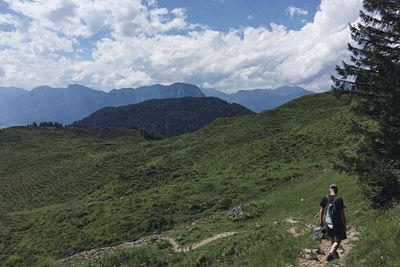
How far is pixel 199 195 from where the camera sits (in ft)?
148

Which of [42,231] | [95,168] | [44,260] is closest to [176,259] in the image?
[44,260]

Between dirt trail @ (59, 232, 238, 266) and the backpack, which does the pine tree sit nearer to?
the backpack

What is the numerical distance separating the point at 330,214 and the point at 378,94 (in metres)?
6.96

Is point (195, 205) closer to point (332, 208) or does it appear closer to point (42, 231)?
point (42, 231)

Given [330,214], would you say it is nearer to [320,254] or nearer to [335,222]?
[335,222]

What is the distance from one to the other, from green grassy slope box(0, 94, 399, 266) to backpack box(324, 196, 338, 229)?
1.19 meters

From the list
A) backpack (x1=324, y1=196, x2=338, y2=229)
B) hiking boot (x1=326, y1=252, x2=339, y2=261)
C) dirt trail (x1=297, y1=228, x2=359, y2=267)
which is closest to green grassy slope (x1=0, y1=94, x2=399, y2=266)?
dirt trail (x1=297, y1=228, x2=359, y2=267)

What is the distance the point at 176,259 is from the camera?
25938mm

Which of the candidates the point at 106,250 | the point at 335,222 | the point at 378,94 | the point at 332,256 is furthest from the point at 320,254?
the point at 106,250

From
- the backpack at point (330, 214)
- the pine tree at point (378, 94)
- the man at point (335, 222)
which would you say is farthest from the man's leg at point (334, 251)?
the pine tree at point (378, 94)

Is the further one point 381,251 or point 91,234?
point 91,234

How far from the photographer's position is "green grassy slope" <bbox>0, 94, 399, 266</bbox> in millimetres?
24297

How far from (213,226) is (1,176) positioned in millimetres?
A: 70031

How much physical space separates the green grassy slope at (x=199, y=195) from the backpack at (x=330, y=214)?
1.19 meters
